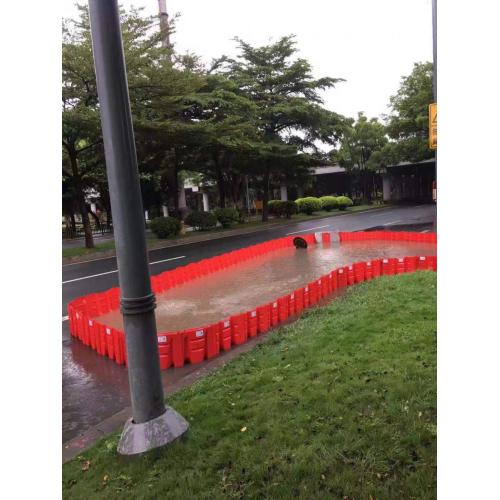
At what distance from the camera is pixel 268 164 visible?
28.8 meters

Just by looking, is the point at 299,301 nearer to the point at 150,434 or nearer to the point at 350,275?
the point at 350,275

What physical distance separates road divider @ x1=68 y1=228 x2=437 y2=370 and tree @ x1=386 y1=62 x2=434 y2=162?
20716mm

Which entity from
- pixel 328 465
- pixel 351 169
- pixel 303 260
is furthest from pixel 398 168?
pixel 328 465

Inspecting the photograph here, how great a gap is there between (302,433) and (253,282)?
7.54m

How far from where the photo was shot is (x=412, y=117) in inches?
1221

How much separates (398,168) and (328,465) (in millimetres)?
44226

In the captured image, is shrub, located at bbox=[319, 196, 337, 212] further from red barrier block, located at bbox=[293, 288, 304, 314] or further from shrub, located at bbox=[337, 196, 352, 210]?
red barrier block, located at bbox=[293, 288, 304, 314]

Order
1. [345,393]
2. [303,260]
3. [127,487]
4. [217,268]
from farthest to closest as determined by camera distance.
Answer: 1. [303,260]
2. [217,268]
3. [345,393]
4. [127,487]

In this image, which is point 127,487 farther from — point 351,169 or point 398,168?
point 398,168

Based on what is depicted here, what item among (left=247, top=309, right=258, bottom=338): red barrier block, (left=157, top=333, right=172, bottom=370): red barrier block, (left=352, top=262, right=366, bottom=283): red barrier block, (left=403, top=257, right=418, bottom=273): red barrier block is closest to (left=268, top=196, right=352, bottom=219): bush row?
(left=403, top=257, right=418, bottom=273): red barrier block

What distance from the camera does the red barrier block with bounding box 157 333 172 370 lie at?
5.65 m

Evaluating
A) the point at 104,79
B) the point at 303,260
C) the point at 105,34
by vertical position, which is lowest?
the point at 303,260

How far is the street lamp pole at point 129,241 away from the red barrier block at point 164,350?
6.56ft

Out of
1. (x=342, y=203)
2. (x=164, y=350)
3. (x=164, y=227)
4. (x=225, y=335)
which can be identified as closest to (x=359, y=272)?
(x=225, y=335)
